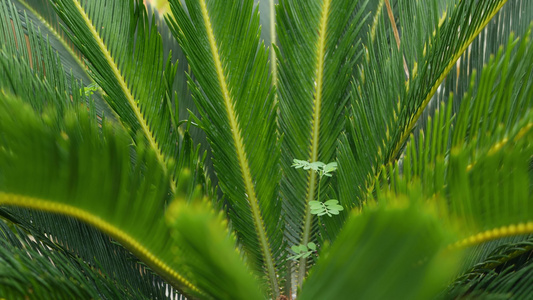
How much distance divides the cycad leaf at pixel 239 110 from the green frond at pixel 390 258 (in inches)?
35.7

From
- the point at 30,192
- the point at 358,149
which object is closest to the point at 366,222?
the point at 30,192

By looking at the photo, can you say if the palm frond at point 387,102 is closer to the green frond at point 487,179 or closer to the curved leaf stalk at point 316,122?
the curved leaf stalk at point 316,122

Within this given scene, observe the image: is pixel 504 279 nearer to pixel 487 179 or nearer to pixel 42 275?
pixel 487 179

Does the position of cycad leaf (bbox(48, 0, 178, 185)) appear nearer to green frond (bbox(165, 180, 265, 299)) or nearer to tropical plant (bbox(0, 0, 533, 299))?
tropical plant (bbox(0, 0, 533, 299))

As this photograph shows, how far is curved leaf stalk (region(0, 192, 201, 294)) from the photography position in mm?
907

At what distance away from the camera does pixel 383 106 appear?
4.54 feet

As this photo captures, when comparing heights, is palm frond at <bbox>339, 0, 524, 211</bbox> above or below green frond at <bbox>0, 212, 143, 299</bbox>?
above

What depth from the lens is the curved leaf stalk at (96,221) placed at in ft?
2.98

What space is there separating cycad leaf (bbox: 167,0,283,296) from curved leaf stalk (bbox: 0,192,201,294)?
0.43 meters

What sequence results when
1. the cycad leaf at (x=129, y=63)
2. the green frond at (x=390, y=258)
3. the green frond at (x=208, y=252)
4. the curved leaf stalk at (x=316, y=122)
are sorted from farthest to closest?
the curved leaf stalk at (x=316, y=122)
the cycad leaf at (x=129, y=63)
the green frond at (x=208, y=252)
the green frond at (x=390, y=258)

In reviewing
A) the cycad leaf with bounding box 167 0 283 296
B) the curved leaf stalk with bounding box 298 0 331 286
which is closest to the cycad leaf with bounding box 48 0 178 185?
the cycad leaf with bounding box 167 0 283 296

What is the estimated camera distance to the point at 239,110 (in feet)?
4.82

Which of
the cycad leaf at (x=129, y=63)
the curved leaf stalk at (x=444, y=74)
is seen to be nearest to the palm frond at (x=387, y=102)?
the curved leaf stalk at (x=444, y=74)

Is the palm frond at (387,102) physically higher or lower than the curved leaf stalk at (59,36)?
lower
